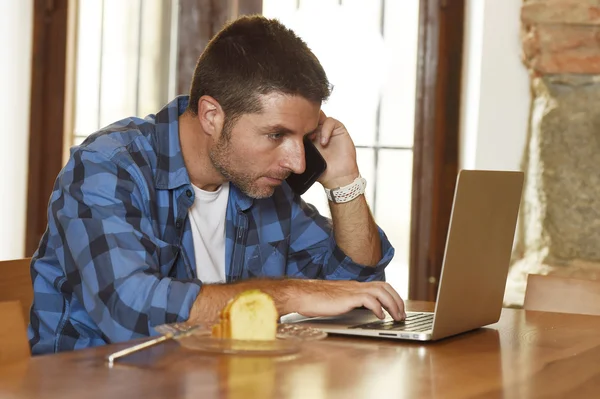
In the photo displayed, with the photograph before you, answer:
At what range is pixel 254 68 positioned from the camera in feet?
6.35

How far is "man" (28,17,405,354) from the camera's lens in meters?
1.63

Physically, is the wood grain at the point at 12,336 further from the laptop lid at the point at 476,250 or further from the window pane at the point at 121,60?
the window pane at the point at 121,60

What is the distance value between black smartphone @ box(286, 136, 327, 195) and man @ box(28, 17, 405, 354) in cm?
2

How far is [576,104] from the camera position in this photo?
2941 mm

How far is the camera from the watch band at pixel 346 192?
2.23 metres

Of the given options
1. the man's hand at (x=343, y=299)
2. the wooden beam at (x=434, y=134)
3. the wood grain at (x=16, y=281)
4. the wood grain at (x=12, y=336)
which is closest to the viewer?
the wood grain at (x=12, y=336)

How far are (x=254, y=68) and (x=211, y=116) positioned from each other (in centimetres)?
15

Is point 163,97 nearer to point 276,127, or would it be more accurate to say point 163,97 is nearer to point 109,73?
point 109,73

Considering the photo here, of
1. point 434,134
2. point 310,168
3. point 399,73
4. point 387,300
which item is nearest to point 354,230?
point 310,168

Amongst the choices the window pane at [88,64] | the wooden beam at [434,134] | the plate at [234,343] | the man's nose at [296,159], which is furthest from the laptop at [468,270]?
the window pane at [88,64]

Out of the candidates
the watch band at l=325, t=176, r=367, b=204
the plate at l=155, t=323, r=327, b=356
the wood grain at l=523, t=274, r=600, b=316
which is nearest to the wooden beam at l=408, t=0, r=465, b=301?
the wood grain at l=523, t=274, r=600, b=316

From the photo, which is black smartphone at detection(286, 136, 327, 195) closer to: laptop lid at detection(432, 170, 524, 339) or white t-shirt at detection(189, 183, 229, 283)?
white t-shirt at detection(189, 183, 229, 283)

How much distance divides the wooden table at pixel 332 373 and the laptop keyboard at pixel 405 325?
0.20 feet

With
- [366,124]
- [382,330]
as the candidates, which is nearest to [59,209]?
[382,330]
